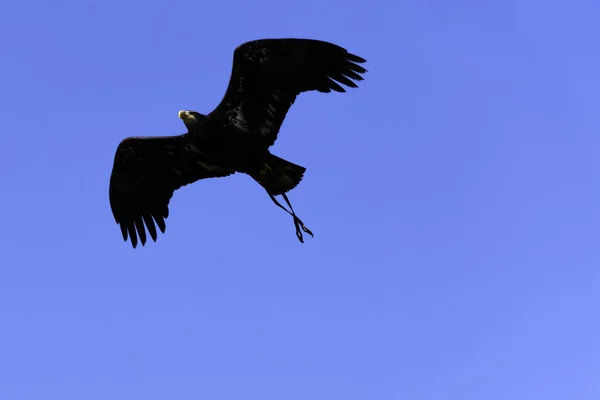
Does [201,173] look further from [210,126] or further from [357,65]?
[357,65]

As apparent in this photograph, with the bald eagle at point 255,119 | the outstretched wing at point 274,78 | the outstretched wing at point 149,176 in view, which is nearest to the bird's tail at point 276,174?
the bald eagle at point 255,119

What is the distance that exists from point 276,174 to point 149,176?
2.81m

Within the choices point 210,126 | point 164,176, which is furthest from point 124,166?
point 210,126

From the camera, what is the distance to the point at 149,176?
1883 centimetres

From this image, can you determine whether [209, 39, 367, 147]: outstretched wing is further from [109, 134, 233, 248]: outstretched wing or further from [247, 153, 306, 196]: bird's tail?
[109, 134, 233, 248]: outstretched wing

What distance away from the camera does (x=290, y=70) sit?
16656 mm

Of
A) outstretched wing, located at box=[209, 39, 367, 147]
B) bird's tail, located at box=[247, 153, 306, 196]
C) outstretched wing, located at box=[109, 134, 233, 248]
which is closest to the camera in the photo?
outstretched wing, located at box=[209, 39, 367, 147]

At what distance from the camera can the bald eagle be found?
53.9 feet

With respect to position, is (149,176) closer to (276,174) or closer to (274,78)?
(276,174)

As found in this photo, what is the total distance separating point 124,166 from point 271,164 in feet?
10.4

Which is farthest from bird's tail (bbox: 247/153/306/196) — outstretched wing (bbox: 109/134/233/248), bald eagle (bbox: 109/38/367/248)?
outstretched wing (bbox: 109/134/233/248)

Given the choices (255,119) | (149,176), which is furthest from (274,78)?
(149,176)

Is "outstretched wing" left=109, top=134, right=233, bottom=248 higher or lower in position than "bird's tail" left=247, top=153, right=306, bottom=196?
higher

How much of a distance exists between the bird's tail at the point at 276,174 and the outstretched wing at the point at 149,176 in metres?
0.83
